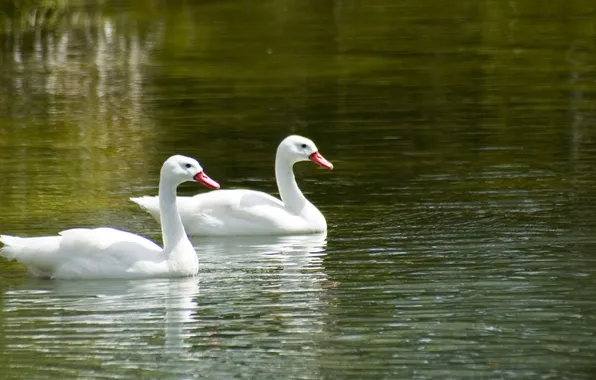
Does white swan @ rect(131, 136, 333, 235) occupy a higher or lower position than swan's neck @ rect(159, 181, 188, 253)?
lower

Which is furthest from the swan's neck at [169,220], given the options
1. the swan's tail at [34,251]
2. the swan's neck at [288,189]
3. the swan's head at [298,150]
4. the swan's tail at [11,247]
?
the swan's head at [298,150]

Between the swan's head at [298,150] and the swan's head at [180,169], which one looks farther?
the swan's head at [298,150]

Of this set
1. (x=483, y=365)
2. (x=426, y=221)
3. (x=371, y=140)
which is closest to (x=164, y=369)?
(x=483, y=365)

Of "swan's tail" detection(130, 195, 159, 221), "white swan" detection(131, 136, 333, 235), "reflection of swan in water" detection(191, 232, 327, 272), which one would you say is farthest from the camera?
"white swan" detection(131, 136, 333, 235)

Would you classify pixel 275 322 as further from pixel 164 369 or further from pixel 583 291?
pixel 583 291

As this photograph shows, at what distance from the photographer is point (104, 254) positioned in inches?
515

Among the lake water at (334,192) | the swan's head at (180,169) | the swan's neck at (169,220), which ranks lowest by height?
the lake water at (334,192)

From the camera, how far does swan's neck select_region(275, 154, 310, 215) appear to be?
51.2 feet

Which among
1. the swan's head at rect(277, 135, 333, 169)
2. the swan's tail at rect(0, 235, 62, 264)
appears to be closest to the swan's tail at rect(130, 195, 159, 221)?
the swan's head at rect(277, 135, 333, 169)

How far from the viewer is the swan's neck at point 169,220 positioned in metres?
13.2

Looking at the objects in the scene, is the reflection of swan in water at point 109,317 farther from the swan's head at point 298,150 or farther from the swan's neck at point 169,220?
the swan's head at point 298,150

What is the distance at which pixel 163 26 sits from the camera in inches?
1538

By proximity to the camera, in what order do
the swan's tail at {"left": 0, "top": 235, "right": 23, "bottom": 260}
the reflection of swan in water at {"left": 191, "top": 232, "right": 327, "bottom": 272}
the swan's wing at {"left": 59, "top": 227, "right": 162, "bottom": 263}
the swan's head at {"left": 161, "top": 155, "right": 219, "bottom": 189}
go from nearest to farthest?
1. the swan's wing at {"left": 59, "top": 227, "right": 162, "bottom": 263}
2. the swan's tail at {"left": 0, "top": 235, "right": 23, "bottom": 260}
3. the swan's head at {"left": 161, "top": 155, "right": 219, "bottom": 189}
4. the reflection of swan in water at {"left": 191, "top": 232, "right": 327, "bottom": 272}

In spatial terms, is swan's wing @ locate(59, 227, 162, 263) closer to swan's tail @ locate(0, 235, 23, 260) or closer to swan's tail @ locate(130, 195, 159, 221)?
swan's tail @ locate(0, 235, 23, 260)
